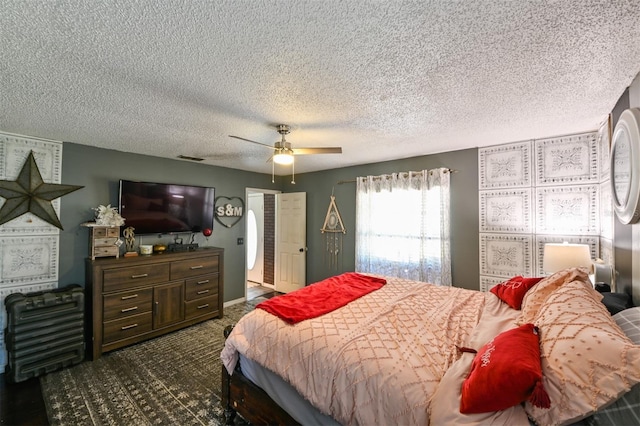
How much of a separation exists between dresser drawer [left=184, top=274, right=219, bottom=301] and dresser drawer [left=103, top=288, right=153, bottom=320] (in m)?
0.47

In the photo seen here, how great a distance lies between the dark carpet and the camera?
2.06 m

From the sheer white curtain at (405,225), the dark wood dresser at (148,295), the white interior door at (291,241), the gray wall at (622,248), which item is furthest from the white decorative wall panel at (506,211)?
the dark wood dresser at (148,295)

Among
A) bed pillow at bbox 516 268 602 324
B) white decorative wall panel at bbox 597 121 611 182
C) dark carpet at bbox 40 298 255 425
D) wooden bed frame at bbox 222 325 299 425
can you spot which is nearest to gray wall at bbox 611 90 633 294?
white decorative wall panel at bbox 597 121 611 182

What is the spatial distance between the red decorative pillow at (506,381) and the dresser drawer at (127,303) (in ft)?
11.5

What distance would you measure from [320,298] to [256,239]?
4.28m

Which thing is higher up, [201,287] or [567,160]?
[567,160]

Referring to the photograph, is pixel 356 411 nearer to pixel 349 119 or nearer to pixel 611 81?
pixel 349 119

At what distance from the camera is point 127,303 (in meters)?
3.12

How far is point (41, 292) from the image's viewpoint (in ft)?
9.30

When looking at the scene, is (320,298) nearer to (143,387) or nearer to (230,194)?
(143,387)

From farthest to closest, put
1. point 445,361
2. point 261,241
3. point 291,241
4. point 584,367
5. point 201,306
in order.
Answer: point 261,241 < point 291,241 < point 201,306 < point 445,361 < point 584,367

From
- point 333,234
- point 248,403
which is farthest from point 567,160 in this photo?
point 248,403

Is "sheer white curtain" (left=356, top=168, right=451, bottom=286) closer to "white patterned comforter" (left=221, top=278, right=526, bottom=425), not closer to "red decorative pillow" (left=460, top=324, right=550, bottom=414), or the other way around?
"white patterned comforter" (left=221, top=278, right=526, bottom=425)

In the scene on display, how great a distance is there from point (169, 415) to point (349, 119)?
9.40 feet
